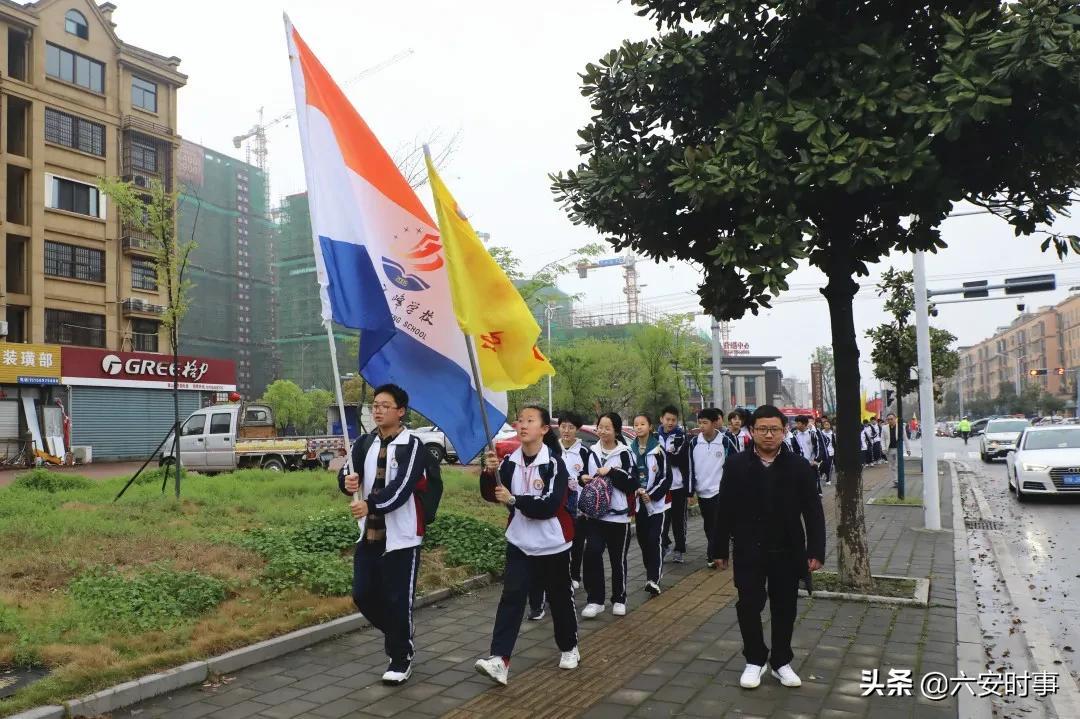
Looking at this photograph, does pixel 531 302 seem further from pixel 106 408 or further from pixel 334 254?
pixel 106 408

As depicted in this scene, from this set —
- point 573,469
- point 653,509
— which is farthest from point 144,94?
point 573,469

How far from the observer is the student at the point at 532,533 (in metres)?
5.24

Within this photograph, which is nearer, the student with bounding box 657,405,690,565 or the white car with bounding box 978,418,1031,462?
the student with bounding box 657,405,690,565

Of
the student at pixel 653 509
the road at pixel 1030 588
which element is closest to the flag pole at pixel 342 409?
the student at pixel 653 509

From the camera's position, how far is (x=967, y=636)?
248 inches

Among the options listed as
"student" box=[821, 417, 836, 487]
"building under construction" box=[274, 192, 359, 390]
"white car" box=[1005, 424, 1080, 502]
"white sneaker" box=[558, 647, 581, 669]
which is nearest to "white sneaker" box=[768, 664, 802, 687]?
"white sneaker" box=[558, 647, 581, 669]

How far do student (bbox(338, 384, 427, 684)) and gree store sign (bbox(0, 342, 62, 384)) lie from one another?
1154 inches

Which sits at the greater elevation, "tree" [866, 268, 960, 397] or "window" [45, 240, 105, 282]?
"window" [45, 240, 105, 282]

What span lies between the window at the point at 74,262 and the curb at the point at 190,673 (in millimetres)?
33874

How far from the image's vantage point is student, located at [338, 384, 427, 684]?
17.2 feet

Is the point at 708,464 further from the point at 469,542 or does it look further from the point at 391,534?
the point at 391,534

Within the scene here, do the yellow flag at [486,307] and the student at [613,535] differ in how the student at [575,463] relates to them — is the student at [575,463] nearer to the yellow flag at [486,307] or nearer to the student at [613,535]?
the student at [613,535]

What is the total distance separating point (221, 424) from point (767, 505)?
20.6m

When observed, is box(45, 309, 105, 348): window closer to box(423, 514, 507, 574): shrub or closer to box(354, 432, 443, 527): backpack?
box(423, 514, 507, 574): shrub
